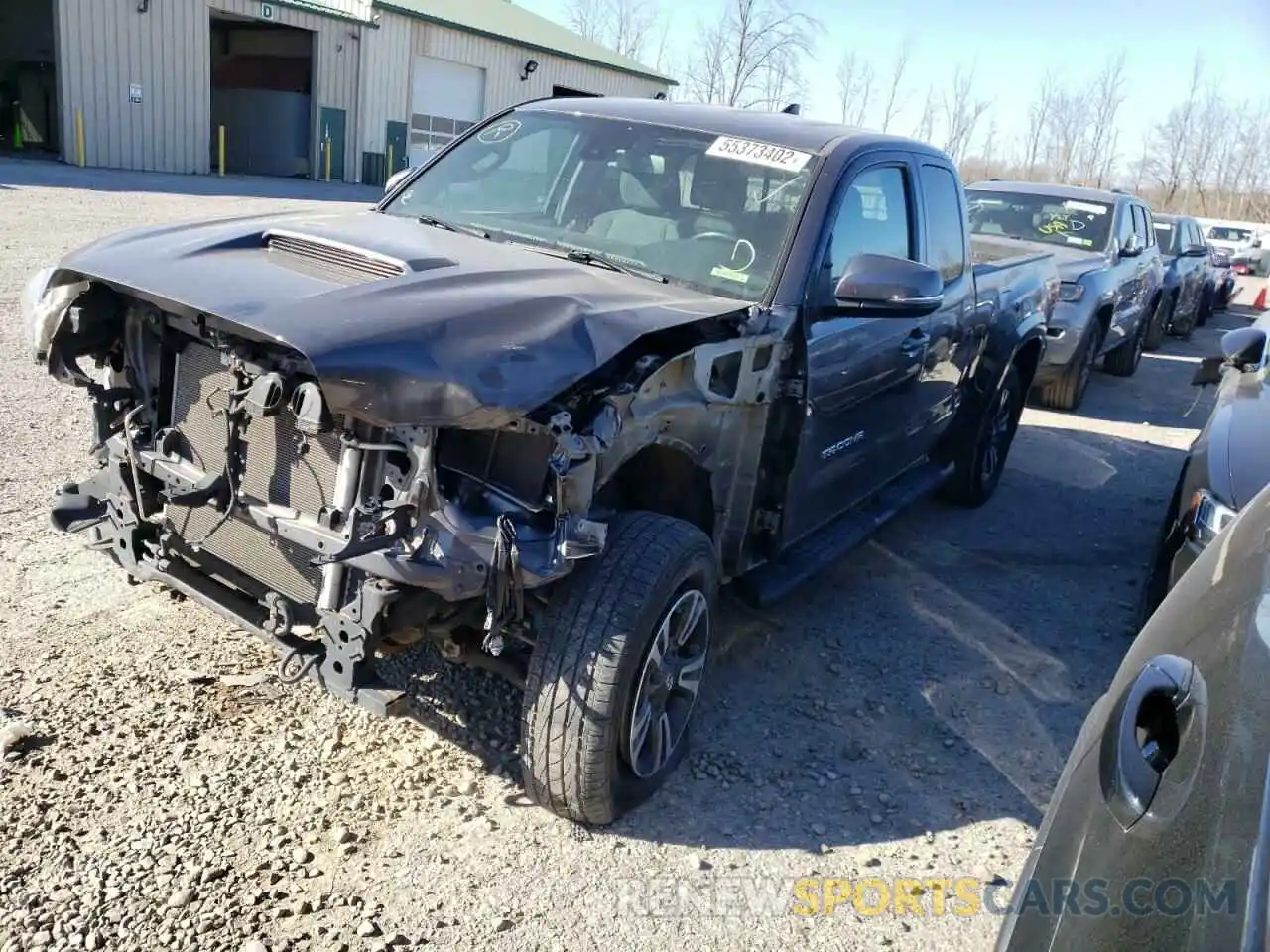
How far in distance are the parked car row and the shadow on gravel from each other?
15.0 meters

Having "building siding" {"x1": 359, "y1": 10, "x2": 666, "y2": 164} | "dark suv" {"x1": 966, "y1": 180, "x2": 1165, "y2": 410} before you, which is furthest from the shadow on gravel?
"dark suv" {"x1": 966, "y1": 180, "x2": 1165, "y2": 410}

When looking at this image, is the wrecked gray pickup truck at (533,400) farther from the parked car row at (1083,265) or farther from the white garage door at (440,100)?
the white garage door at (440,100)

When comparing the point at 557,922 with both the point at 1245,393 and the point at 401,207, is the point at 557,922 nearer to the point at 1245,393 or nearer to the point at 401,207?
the point at 401,207

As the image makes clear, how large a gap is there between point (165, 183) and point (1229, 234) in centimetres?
2813

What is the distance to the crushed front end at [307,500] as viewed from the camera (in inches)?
102

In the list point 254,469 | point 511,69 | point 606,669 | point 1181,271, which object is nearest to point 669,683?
point 606,669

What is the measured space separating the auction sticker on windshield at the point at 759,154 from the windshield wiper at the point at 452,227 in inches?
35.7

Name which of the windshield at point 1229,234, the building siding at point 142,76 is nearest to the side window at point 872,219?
the building siding at point 142,76

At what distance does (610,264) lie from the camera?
3713 millimetres

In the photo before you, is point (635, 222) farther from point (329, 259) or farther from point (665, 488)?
point (329, 259)

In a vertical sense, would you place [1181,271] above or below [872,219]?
below

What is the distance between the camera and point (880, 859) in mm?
3162

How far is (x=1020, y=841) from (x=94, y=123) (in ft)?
79.9

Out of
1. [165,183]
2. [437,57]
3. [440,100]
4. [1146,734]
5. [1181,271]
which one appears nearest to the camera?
[1146,734]
